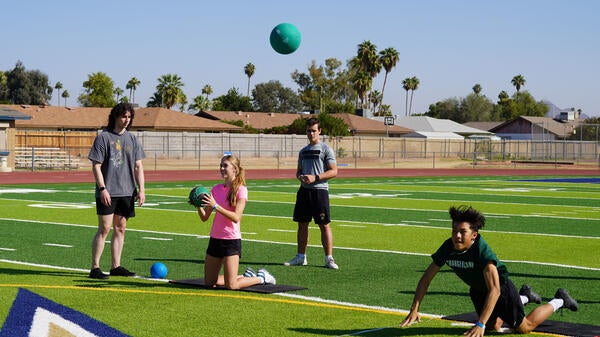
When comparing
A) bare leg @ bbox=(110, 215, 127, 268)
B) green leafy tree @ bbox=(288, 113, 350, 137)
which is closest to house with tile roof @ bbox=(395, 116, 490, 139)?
green leafy tree @ bbox=(288, 113, 350, 137)

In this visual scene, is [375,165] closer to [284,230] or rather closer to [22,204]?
[22,204]

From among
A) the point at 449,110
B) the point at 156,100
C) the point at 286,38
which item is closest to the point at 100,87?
the point at 156,100

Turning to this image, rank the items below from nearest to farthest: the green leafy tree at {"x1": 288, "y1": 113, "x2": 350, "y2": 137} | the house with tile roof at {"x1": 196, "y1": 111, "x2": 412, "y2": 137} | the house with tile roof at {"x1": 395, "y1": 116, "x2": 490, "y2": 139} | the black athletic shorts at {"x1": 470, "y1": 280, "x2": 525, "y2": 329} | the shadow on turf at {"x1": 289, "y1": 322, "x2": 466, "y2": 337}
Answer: the black athletic shorts at {"x1": 470, "y1": 280, "x2": 525, "y2": 329} → the shadow on turf at {"x1": 289, "y1": 322, "x2": 466, "y2": 337} → the green leafy tree at {"x1": 288, "y1": 113, "x2": 350, "y2": 137} → the house with tile roof at {"x1": 196, "y1": 111, "x2": 412, "y2": 137} → the house with tile roof at {"x1": 395, "y1": 116, "x2": 490, "y2": 139}

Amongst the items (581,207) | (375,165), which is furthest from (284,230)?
(375,165)

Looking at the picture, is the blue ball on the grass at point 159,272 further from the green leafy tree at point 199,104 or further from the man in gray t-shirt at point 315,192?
the green leafy tree at point 199,104

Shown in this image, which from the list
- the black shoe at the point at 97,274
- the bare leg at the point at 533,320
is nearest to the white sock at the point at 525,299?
the bare leg at the point at 533,320

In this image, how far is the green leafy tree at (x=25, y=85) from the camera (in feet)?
397

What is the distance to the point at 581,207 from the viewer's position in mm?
23875

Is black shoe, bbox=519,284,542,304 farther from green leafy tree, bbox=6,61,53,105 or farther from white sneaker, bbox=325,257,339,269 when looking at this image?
green leafy tree, bbox=6,61,53,105

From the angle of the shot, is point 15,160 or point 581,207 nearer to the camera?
point 581,207

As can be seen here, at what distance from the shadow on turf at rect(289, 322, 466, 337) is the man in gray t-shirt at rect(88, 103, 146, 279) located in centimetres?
356

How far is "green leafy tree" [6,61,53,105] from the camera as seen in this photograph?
397 feet

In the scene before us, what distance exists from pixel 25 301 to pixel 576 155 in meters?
69.4

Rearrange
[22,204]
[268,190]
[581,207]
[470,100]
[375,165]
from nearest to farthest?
[22,204]
[581,207]
[268,190]
[375,165]
[470,100]
